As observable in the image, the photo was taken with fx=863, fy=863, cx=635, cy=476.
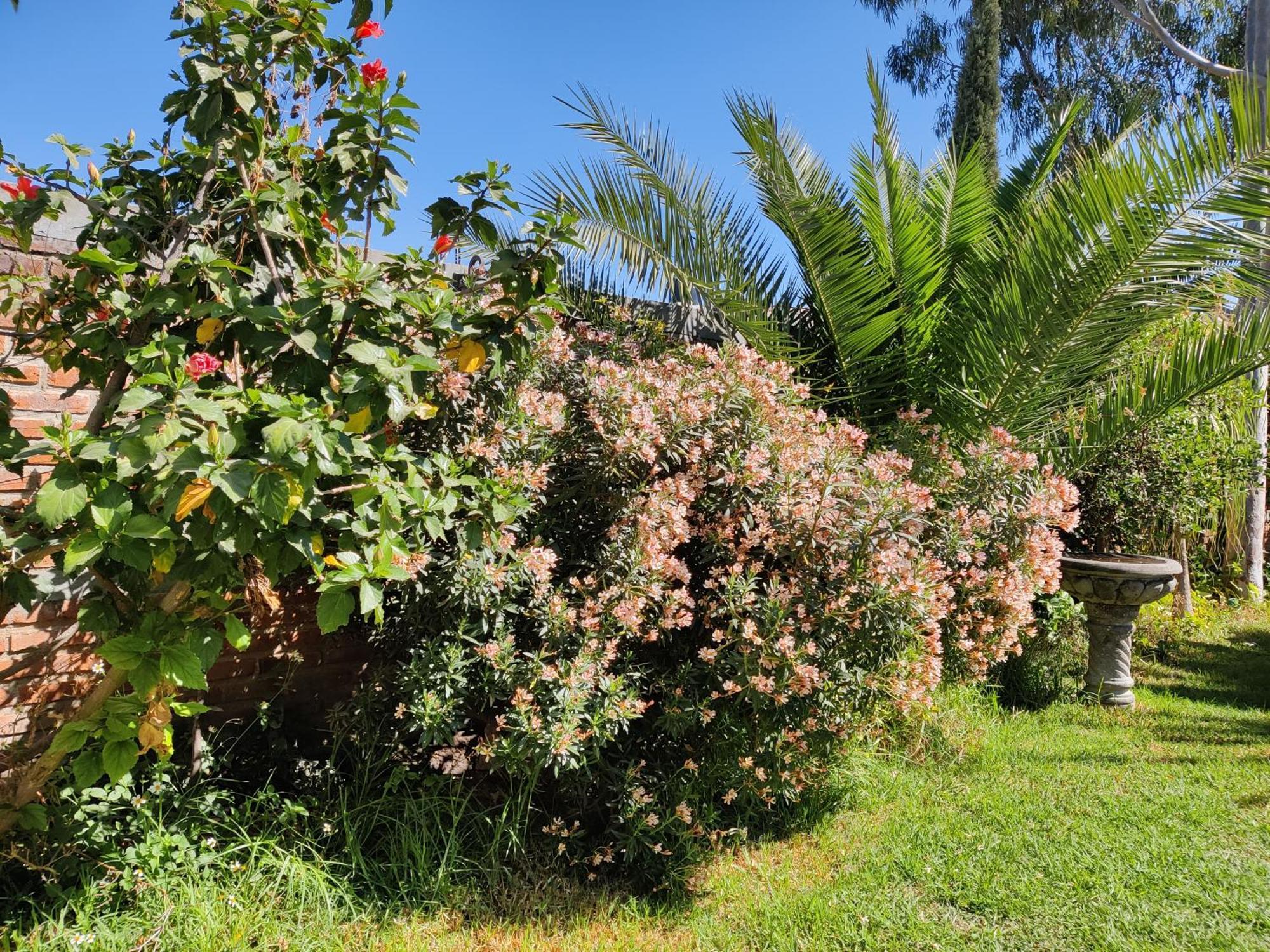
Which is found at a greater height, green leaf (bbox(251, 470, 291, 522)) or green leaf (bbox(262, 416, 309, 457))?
green leaf (bbox(262, 416, 309, 457))

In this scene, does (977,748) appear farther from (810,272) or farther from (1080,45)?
(1080,45)

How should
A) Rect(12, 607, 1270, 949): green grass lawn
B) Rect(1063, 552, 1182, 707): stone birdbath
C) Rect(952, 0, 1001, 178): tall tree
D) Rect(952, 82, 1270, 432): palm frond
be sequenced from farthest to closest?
Rect(952, 0, 1001, 178): tall tree
Rect(1063, 552, 1182, 707): stone birdbath
Rect(952, 82, 1270, 432): palm frond
Rect(12, 607, 1270, 949): green grass lawn

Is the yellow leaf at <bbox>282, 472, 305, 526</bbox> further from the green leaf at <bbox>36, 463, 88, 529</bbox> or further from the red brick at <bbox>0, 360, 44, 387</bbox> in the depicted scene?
the red brick at <bbox>0, 360, 44, 387</bbox>

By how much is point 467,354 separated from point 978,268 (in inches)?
160

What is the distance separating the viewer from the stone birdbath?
5445 millimetres

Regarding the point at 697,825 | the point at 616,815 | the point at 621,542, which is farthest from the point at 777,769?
the point at 621,542

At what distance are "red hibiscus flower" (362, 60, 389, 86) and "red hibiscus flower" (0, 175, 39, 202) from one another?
0.90 m

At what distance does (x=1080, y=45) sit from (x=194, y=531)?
2479 centimetres

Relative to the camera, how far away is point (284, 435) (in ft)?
5.73

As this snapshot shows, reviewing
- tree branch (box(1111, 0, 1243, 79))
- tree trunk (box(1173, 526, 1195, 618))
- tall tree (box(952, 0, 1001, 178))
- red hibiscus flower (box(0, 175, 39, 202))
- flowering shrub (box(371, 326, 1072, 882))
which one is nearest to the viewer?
red hibiscus flower (box(0, 175, 39, 202))

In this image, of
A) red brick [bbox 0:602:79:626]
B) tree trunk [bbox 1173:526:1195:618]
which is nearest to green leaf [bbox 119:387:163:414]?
red brick [bbox 0:602:79:626]

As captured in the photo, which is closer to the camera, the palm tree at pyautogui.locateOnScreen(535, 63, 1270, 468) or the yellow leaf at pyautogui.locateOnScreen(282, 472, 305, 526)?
the yellow leaf at pyautogui.locateOnScreen(282, 472, 305, 526)

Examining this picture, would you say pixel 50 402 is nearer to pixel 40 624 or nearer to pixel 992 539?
pixel 40 624

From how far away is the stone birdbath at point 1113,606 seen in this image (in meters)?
5.45
